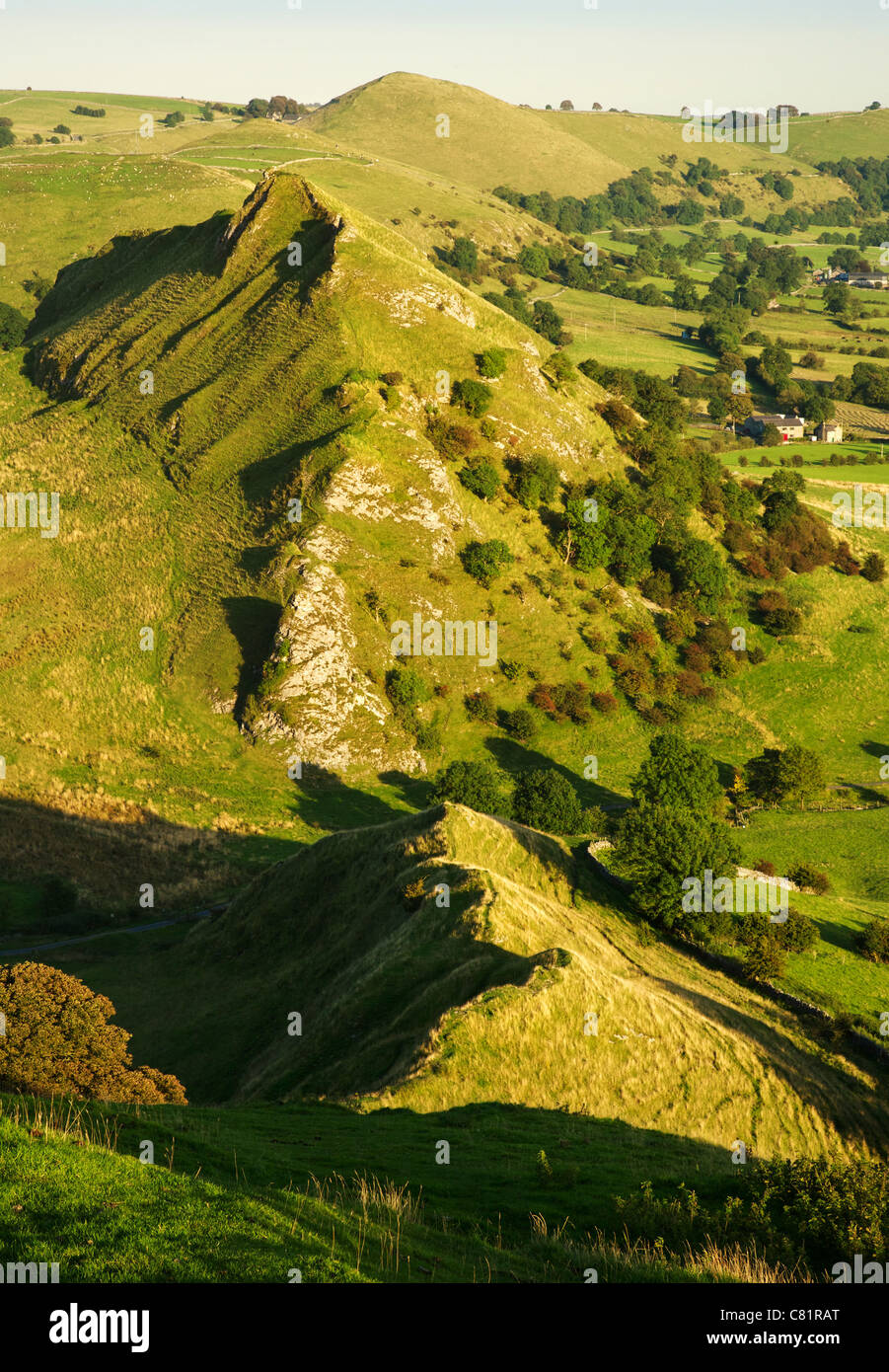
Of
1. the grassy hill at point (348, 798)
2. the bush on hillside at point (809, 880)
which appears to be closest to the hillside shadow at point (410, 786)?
the grassy hill at point (348, 798)

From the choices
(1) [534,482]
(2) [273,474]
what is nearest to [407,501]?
(2) [273,474]

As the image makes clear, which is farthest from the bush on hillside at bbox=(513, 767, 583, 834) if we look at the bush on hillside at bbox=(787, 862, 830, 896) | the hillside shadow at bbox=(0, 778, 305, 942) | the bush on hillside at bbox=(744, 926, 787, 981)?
the bush on hillside at bbox=(744, 926, 787, 981)

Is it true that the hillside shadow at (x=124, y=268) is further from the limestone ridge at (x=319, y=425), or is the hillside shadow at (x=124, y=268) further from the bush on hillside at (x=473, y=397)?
the bush on hillside at (x=473, y=397)

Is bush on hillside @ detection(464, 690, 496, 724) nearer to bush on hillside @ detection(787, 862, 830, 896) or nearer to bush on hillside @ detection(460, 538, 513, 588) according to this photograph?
bush on hillside @ detection(460, 538, 513, 588)

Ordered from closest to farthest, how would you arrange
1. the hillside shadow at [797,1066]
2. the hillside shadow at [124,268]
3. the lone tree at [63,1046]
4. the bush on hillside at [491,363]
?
the lone tree at [63,1046]
the hillside shadow at [797,1066]
the bush on hillside at [491,363]
the hillside shadow at [124,268]

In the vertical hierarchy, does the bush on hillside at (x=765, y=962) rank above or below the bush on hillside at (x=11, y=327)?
below

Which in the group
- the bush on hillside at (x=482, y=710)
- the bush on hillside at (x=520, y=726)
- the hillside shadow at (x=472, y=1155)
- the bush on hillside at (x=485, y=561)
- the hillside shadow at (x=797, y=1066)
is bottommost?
the hillside shadow at (x=797, y=1066)
